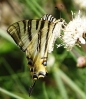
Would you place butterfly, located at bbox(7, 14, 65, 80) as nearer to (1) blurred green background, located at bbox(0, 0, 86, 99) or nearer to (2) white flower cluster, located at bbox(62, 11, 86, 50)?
(2) white flower cluster, located at bbox(62, 11, 86, 50)

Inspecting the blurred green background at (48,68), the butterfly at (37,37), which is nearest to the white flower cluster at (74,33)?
the butterfly at (37,37)

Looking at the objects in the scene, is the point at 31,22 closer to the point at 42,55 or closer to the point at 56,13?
the point at 42,55

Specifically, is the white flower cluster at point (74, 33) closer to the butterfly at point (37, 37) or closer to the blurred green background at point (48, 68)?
the butterfly at point (37, 37)

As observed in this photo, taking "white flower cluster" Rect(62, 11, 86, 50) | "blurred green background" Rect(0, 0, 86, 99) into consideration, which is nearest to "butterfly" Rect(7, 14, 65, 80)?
"white flower cluster" Rect(62, 11, 86, 50)

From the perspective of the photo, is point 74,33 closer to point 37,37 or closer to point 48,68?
point 37,37

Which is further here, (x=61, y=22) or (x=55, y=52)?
(x=55, y=52)

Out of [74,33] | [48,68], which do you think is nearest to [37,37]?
[74,33]

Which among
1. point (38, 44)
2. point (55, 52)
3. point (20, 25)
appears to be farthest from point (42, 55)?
point (55, 52)
